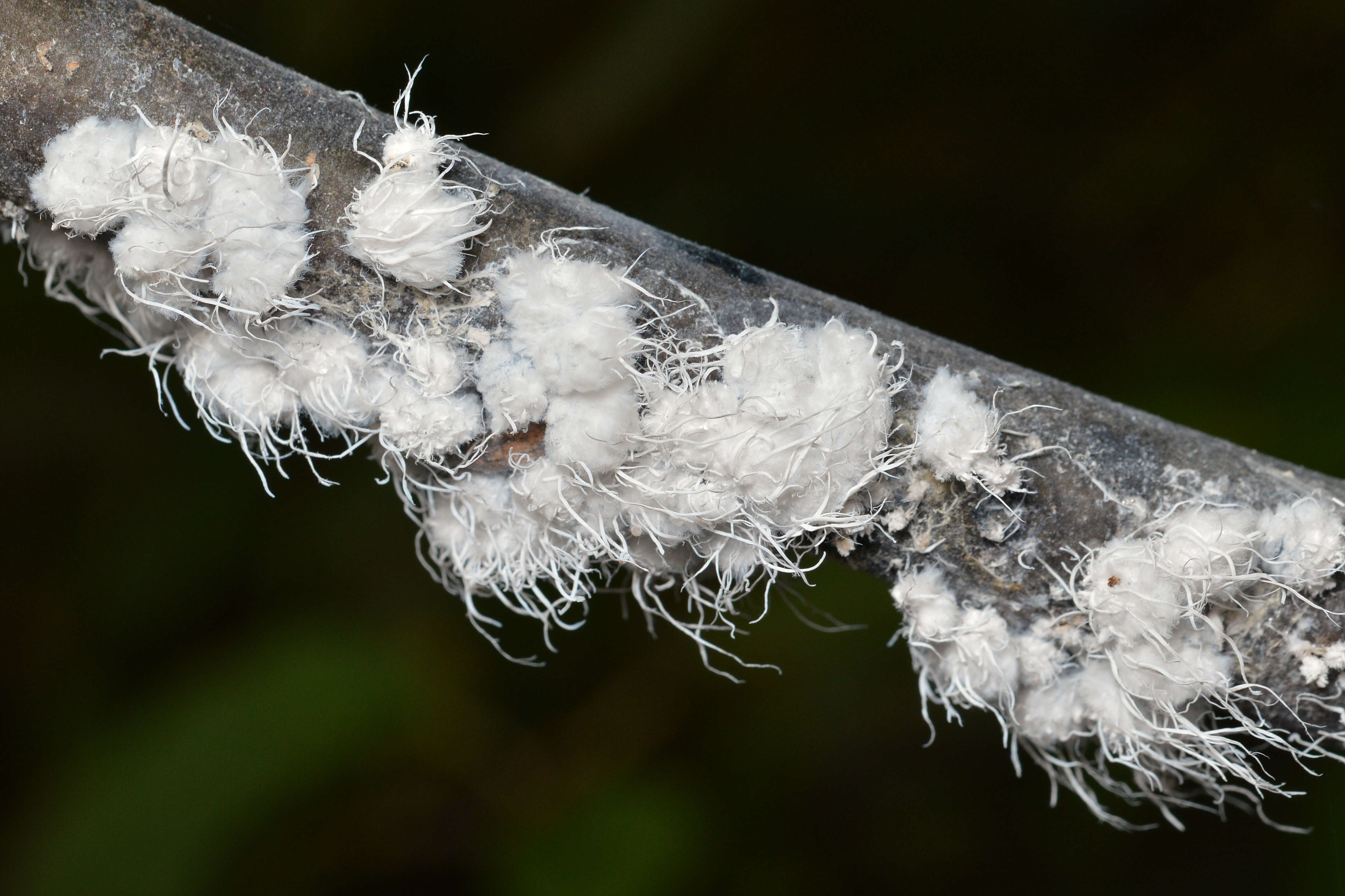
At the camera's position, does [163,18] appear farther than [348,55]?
No

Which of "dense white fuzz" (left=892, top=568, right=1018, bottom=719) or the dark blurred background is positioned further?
the dark blurred background

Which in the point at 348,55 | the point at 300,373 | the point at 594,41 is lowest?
the point at 300,373

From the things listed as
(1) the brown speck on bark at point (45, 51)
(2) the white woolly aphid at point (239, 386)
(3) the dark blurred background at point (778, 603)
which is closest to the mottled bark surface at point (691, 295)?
(1) the brown speck on bark at point (45, 51)

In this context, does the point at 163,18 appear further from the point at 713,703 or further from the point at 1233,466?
the point at 713,703

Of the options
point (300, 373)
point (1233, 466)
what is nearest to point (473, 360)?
point (300, 373)

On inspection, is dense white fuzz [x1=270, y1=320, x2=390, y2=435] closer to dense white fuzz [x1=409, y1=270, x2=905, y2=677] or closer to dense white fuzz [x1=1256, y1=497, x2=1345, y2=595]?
dense white fuzz [x1=409, y1=270, x2=905, y2=677]

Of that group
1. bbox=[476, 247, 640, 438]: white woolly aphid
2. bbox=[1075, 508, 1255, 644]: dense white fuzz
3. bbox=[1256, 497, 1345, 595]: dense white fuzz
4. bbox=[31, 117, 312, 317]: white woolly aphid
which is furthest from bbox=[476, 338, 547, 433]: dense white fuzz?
bbox=[1256, 497, 1345, 595]: dense white fuzz

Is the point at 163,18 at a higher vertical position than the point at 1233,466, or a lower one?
lower
